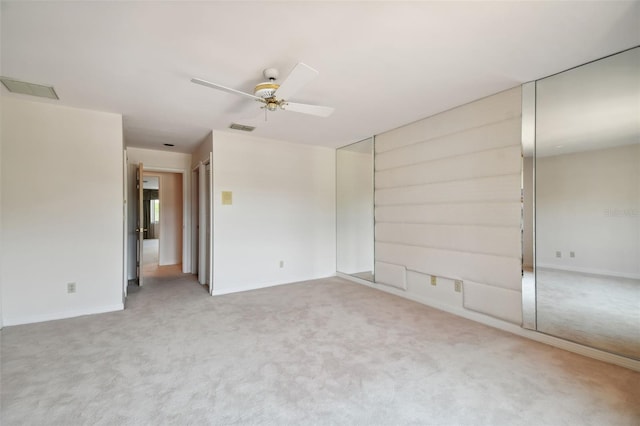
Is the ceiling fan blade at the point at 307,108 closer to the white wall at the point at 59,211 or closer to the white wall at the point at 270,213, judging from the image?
the white wall at the point at 270,213

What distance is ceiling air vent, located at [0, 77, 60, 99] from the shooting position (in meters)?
2.69

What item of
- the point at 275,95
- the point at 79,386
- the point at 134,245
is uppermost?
the point at 275,95

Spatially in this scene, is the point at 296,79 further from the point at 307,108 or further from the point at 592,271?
the point at 592,271

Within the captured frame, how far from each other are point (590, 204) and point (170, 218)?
24.3 ft

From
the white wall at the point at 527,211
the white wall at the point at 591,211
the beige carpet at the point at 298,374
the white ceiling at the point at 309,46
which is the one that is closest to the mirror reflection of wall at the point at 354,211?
the beige carpet at the point at 298,374

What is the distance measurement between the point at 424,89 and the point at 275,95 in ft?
5.31

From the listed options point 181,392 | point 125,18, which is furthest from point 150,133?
point 181,392

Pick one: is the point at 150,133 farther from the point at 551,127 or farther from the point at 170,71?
the point at 551,127

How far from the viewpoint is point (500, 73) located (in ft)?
8.55

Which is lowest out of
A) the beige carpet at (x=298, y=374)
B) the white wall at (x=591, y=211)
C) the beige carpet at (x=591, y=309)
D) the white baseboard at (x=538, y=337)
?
the beige carpet at (x=298, y=374)

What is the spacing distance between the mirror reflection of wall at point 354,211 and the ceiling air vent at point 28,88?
4.23 meters

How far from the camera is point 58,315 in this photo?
3346 millimetres

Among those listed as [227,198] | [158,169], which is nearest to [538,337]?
[227,198]

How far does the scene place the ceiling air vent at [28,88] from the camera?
269 cm
